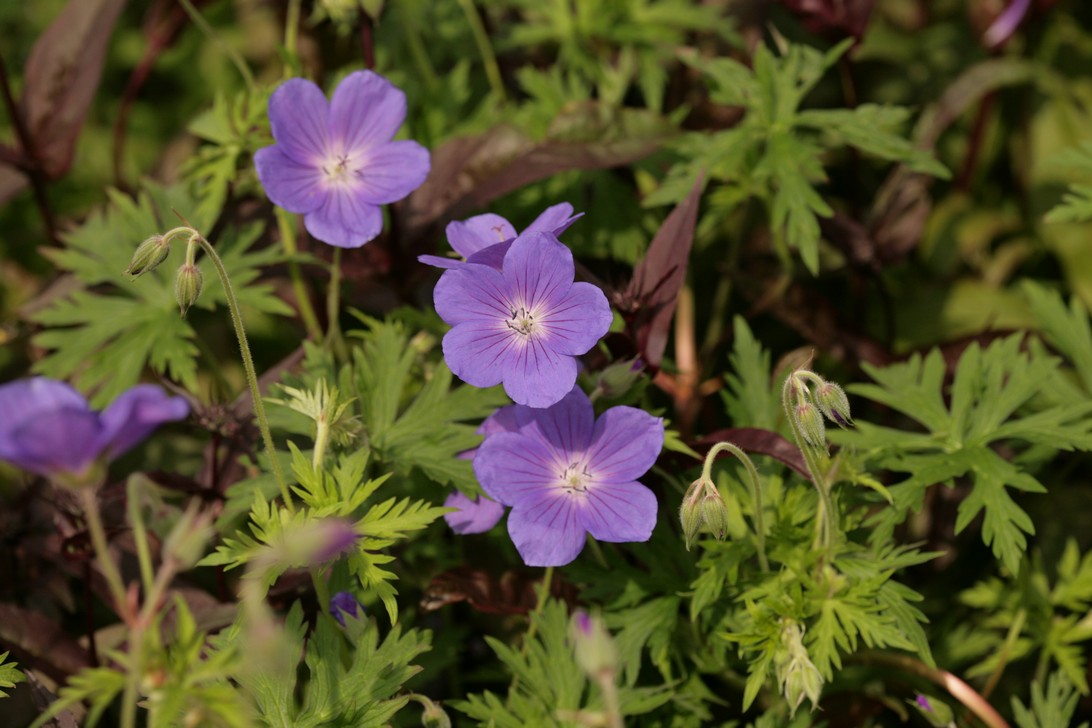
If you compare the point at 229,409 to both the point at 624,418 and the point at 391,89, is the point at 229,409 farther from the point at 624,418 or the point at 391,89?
the point at 624,418

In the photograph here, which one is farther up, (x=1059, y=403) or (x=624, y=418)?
(x=624, y=418)

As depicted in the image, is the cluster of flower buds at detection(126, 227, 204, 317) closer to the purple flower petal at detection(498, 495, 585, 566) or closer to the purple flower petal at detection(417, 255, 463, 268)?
the purple flower petal at detection(417, 255, 463, 268)

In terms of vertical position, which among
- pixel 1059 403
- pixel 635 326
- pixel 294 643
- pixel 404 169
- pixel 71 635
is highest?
pixel 404 169

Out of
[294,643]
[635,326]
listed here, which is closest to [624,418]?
[635,326]

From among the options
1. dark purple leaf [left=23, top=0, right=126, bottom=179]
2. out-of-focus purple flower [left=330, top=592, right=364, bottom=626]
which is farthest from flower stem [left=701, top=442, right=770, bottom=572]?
A: dark purple leaf [left=23, top=0, right=126, bottom=179]

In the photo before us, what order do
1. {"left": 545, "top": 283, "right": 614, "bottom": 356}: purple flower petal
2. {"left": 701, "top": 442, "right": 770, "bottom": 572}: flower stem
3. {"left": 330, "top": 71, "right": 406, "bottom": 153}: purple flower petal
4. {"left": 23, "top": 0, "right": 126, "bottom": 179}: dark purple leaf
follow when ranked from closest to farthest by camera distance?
{"left": 701, "top": 442, "right": 770, "bottom": 572}: flower stem → {"left": 545, "top": 283, "right": 614, "bottom": 356}: purple flower petal → {"left": 330, "top": 71, "right": 406, "bottom": 153}: purple flower petal → {"left": 23, "top": 0, "right": 126, "bottom": 179}: dark purple leaf

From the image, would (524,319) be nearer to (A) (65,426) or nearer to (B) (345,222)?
(B) (345,222)

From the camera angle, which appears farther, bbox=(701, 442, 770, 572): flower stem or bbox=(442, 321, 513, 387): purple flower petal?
bbox=(442, 321, 513, 387): purple flower petal
